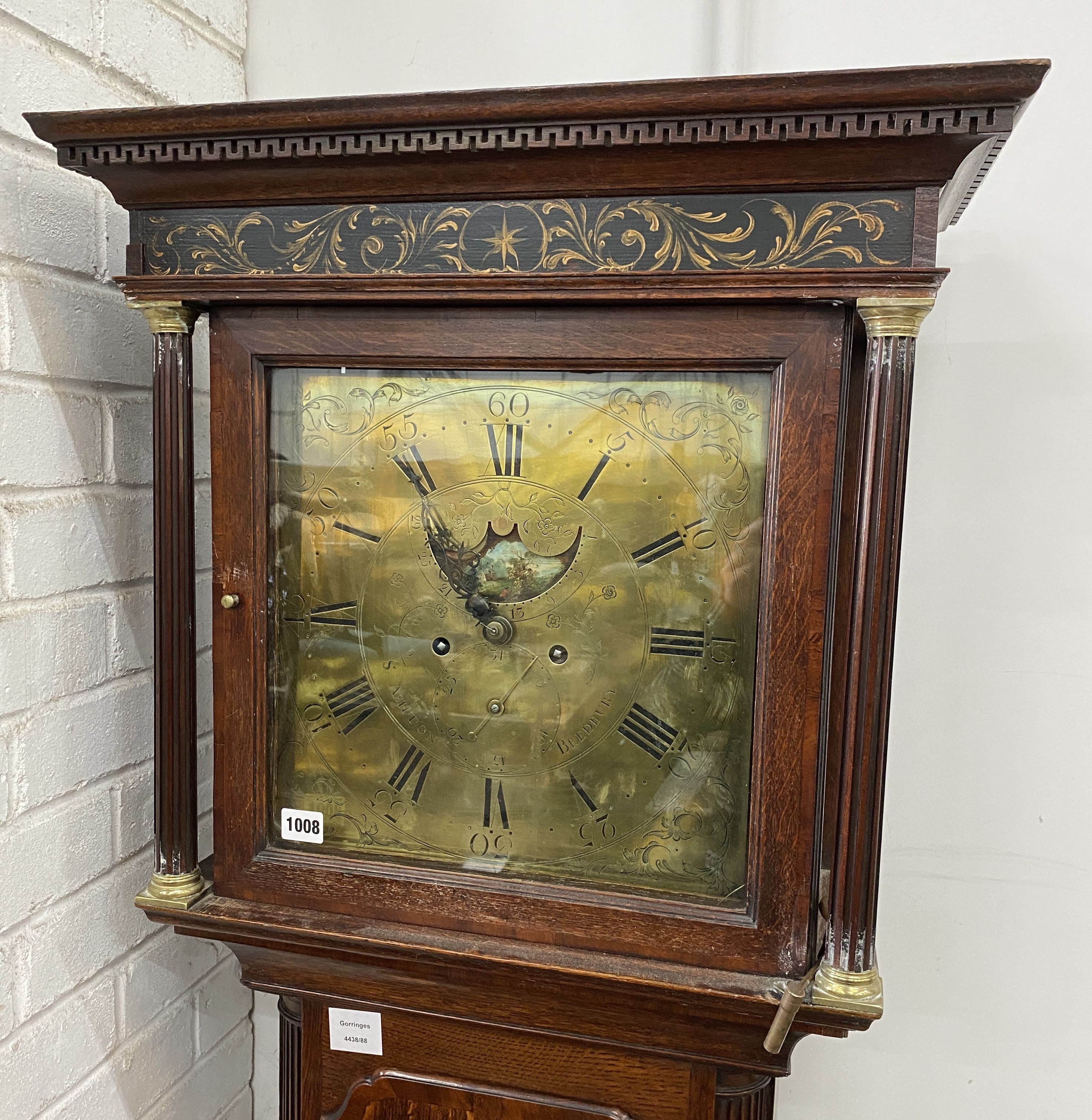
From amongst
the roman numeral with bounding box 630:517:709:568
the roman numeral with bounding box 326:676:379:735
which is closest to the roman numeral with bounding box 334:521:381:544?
the roman numeral with bounding box 326:676:379:735

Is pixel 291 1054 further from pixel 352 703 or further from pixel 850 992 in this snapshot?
pixel 850 992

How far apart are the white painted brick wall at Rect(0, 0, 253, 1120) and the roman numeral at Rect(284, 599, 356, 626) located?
24 centimetres

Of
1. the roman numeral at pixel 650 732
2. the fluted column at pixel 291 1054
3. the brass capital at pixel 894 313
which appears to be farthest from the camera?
the fluted column at pixel 291 1054

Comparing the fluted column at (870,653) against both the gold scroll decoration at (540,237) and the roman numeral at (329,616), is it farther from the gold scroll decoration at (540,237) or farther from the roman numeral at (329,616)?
the roman numeral at (329,616)

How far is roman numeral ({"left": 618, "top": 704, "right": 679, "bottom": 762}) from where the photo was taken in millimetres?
751

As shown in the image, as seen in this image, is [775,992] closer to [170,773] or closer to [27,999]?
[170,773]

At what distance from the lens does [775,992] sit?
2.31 feet

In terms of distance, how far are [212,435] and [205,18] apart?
587 mm

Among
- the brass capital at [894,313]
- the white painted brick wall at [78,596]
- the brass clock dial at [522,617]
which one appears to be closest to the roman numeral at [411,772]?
the brass clock dial at [522,617]

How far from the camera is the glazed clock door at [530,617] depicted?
709 millimetres

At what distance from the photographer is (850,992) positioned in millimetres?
683

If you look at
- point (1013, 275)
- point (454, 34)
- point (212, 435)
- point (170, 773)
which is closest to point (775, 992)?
point (170, 773)

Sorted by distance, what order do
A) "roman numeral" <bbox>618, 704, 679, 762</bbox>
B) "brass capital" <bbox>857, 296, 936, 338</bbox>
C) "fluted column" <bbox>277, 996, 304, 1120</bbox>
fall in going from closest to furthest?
"brass capital" <bbox>857, 296, 936, 338</bbox> → "roman numeral" <bbox>618, 704, 679, 762</bbox> → "fluted column" <bbox>277, 996, 304, 1120</bbox>

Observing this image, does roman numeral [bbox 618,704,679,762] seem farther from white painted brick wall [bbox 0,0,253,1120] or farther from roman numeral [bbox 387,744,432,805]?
white painted brick wall [bbox 0,0,253,1120]
